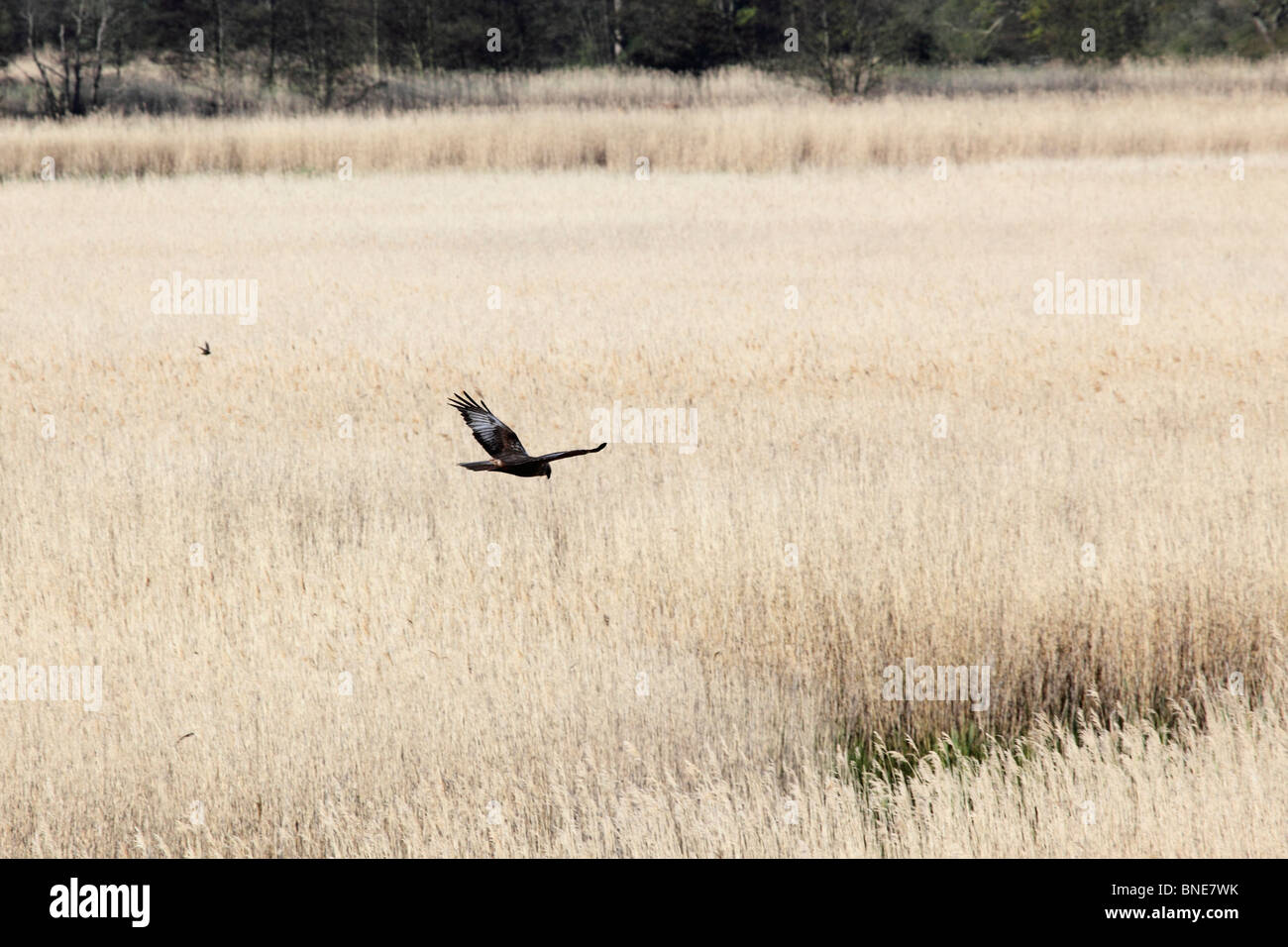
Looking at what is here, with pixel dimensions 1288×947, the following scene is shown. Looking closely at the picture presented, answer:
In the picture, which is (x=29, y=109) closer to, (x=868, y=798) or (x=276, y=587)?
(x=276, y=587)

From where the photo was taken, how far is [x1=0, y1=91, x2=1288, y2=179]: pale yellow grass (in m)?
24.8

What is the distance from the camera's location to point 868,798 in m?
4.21

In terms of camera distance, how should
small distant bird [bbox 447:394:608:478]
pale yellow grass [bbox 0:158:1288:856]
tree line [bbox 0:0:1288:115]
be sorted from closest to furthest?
1. pale yellow grass [bbox 0:158:1288:856]
2. small distant bird [bbox 447:394:608:478]
3. tree line [bbox 0:0:1288:115]

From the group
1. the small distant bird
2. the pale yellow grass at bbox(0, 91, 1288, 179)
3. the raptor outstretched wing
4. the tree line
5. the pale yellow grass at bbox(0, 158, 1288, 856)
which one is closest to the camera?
the pale yellow grass at bbox(0, 158, 1288, 856)

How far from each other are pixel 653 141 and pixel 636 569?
68.8 ft

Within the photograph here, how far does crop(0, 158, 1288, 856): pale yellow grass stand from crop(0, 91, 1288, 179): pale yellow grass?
13.0 m

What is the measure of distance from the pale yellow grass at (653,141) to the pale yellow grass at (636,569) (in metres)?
13.0

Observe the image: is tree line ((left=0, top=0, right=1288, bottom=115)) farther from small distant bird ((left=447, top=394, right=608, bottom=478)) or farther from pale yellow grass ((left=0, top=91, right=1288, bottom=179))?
small distant bird ((left=447, top=394, right=608, bottom=478))

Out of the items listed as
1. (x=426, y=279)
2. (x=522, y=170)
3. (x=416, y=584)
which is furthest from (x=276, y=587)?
(x=522, y=170)

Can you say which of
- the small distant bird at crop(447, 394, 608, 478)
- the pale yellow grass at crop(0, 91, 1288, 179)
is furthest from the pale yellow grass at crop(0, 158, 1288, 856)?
the pale yellow grass at crop(0, 91, 1288, 179)

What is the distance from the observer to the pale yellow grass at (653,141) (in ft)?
81.5

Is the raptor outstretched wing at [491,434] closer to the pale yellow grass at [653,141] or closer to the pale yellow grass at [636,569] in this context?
the pale yellow grass at [636,569]

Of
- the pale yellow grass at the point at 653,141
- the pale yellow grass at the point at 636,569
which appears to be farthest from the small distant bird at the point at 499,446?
the pale yellow grass at the point at 653,141

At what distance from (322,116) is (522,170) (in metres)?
6.43
